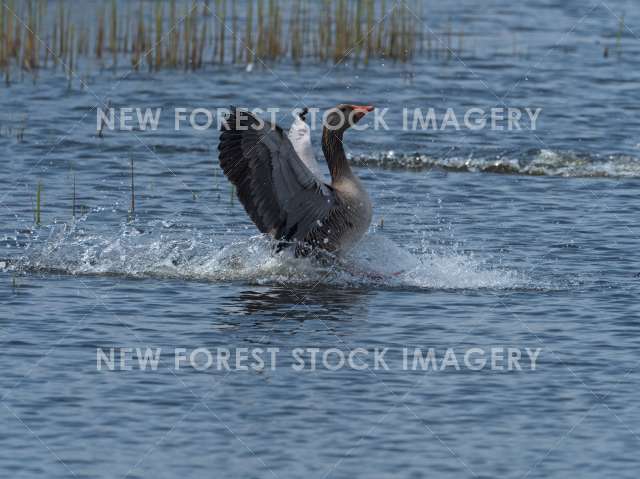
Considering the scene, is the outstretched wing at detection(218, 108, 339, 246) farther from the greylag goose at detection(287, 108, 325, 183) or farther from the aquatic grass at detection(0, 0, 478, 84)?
the aquatic grass at detection(0, 0, 478, 84)

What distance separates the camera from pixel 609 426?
7582 mm

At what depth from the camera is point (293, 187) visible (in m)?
10.7

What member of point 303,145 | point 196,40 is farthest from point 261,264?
point 196,40

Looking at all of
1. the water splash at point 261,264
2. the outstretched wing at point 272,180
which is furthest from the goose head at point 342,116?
the water splash at point 261,264

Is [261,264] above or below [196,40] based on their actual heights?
below

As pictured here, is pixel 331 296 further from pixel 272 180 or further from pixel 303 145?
pixel 303 145

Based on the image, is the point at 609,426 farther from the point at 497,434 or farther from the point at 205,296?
the point at 205,296

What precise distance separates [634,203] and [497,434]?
24.3ft

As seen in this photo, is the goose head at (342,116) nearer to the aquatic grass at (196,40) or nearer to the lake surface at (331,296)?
the lake surface at (331,296)

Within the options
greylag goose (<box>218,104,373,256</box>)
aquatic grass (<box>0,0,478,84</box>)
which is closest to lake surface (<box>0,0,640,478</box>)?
greylag goose (<box>218,104,373,256</box>)

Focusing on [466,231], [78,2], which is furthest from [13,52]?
[466,231]

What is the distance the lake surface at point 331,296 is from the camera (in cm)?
728

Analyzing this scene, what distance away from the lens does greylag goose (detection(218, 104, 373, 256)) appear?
33.8 ft

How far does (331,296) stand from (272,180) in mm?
1065
